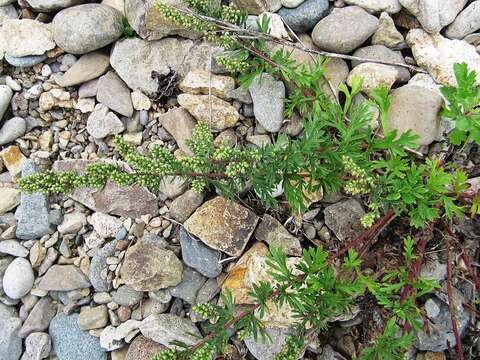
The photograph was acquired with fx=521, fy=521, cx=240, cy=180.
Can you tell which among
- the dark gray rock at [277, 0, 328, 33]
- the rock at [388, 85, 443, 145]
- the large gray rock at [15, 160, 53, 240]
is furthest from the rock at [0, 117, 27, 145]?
the rock at [388, 85, 443, 145]

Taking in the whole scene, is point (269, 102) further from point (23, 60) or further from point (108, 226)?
point (23, 60)

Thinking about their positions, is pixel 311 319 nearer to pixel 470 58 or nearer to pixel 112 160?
pixel 112 160

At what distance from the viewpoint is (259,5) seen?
418cm

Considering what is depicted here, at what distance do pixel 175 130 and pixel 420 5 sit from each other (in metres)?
2.14

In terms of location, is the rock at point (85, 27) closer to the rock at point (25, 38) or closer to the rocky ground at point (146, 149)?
the rocky ground at point (146, 149)

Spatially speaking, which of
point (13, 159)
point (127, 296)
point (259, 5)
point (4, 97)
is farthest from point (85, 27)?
point (127, 296)

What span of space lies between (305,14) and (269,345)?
8.43 feet

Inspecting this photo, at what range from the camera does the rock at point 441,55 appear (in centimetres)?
401

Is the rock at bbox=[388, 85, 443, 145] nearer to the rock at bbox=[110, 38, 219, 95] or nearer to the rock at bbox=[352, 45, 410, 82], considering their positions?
the rock at bbox=[352, 45, 410, 82]

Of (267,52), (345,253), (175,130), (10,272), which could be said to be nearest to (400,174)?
(345,253)

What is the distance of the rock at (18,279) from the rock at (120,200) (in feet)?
2.23

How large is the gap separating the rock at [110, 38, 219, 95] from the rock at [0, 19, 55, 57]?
1.91 feet

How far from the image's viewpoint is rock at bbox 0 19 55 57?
431cm

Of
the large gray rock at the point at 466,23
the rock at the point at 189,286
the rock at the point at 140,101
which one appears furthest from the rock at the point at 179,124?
the large gray rock at the point at 466,23
